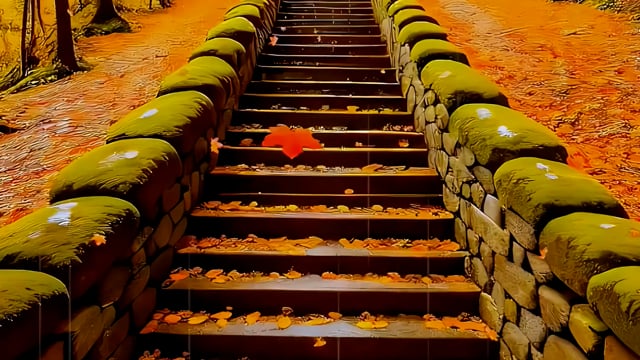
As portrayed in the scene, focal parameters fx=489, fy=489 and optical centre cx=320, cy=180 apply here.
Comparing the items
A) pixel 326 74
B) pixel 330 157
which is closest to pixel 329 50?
pixel 326 74

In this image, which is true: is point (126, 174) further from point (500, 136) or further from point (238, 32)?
point (238, 32)

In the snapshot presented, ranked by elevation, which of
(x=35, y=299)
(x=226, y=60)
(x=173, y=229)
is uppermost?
(x=226, y=60)

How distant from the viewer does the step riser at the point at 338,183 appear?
Answer: 14.6ft

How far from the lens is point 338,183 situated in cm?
446

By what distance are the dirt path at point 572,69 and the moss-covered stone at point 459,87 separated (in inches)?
38.5

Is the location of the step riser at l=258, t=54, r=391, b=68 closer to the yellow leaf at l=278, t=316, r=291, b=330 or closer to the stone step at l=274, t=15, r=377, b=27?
the stone step at l=274, t=15, r=377, b=27

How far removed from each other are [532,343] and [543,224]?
25.5 inches

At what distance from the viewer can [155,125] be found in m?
3.65

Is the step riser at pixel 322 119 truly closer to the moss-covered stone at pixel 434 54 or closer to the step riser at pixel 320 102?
the step riser at pixel 320 102

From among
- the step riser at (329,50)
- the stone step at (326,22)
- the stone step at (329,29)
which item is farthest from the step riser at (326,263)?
the stone step at (326,22)

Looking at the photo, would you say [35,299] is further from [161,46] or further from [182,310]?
[161,46]

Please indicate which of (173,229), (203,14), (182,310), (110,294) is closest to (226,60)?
(173,229)

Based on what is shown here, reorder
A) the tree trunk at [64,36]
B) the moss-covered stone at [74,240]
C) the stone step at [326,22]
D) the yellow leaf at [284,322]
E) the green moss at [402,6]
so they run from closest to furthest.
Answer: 1. the moss-covered stone at [74,240]
2. the yellow leaf at [284,322]
3. the green moss at [402,6]
4. the tree trunk at [64,36]
5. the stone step at [326,22]

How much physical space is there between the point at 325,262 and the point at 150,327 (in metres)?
1.28
